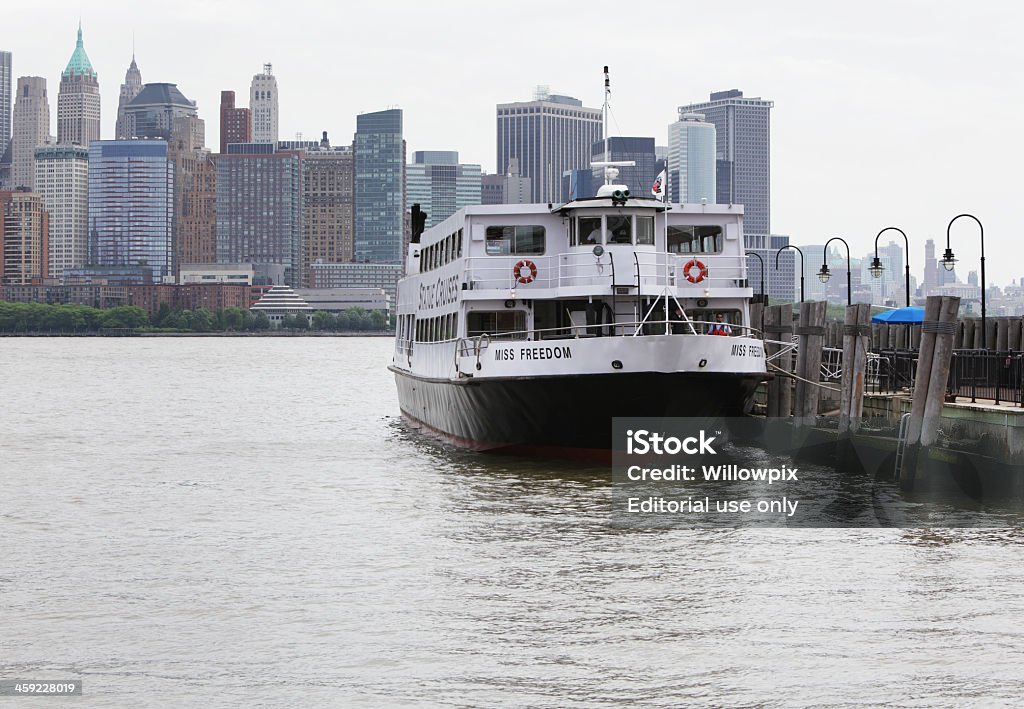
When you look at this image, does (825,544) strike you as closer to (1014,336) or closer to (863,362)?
(863,362)

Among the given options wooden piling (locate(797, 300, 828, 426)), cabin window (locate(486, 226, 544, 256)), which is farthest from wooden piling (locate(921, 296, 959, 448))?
cabin window (locate(486, 226, 544, 256))

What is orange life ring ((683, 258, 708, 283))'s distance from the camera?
3569cm

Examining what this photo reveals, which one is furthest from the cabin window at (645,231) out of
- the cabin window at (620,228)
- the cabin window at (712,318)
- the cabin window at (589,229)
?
the cabin window at (712,318)

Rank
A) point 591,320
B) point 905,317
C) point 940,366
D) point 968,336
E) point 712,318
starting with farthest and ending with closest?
point 905,317
point 968,336
point 712,318
point 591,320
point 940,366

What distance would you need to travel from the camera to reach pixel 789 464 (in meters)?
35.7

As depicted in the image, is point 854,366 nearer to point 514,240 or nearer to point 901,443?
point 901,443

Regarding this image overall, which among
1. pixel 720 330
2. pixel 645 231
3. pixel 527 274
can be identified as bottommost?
pixel 720 330

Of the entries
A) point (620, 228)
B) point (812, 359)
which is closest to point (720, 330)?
point (812, 359)

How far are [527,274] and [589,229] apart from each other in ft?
6.19

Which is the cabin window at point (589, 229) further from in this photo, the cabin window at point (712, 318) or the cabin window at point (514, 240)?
the cabin window at point (712, 318)

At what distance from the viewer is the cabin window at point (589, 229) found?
116 feet

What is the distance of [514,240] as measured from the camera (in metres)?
36.3

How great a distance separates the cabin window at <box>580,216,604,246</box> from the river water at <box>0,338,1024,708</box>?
221 inches

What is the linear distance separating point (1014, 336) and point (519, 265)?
11974 millimetres
